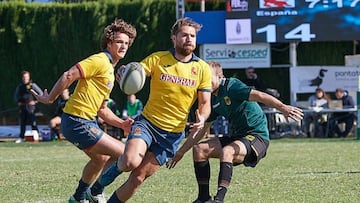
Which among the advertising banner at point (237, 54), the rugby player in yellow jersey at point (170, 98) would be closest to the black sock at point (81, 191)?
the rugby player in yellow jersey at point (170, 98)

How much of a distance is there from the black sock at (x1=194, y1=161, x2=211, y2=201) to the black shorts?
12.9 inches

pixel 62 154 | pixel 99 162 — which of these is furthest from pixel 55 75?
pixel 99 162

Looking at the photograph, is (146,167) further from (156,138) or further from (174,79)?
(174,79)

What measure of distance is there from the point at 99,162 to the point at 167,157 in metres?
1.15

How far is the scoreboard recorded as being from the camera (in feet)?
77.7

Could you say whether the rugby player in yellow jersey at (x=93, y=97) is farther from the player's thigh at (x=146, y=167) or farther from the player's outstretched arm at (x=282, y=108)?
the player's outstretched arm at (x=282, y=108)

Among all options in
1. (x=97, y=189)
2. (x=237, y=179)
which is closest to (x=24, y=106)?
(x=237, y=179)

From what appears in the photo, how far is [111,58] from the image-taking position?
354 inches

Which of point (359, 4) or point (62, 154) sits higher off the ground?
point (359, 4)

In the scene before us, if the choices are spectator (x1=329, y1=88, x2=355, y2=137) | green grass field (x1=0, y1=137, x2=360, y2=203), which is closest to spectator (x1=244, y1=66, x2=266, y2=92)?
spectator (x1=329, y1=88, x2=355, y2=137)

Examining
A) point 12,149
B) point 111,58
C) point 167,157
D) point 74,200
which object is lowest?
point 12,149

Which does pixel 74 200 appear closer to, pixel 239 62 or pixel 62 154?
pixel 62 154

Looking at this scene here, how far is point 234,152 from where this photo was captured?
912 centimetres

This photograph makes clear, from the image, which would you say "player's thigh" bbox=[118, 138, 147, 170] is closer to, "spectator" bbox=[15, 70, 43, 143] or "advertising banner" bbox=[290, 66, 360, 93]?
A: "spectator" bbox=[15, 70, 43, 143]
